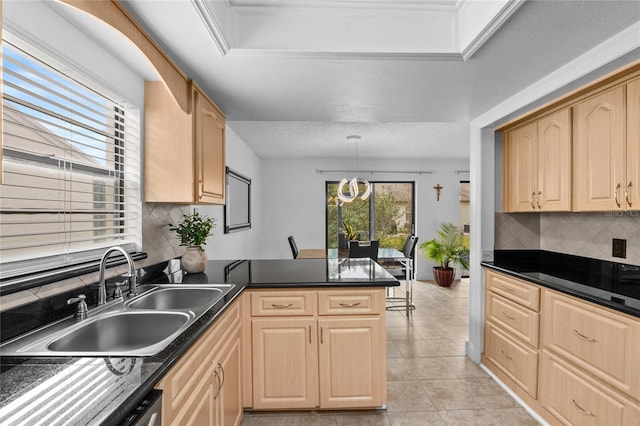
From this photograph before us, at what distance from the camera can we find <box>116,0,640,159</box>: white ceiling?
1502 millimetres

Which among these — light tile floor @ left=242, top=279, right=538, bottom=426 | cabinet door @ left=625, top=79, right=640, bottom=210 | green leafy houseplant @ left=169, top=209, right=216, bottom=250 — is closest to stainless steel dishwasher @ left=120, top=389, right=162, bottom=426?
light tile floor @ left=242, top=279, right=538, bottom=426

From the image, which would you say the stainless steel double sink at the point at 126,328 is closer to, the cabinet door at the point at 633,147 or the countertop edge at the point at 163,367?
the countertop edge at the point at 163,367

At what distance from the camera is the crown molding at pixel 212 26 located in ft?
4.69

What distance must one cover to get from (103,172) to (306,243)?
4806 mm

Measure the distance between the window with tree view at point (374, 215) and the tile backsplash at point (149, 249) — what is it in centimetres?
401

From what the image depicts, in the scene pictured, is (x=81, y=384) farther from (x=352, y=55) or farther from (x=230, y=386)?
(x=352, y=55)

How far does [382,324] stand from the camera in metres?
2.15

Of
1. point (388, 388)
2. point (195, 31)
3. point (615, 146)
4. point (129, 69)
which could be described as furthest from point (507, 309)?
point (129, 69)

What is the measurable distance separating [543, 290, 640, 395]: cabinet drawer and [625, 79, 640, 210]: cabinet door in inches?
24.5

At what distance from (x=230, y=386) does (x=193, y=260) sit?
0.95 m

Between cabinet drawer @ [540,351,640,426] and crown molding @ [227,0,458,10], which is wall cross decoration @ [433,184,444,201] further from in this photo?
crown molding @ [227,0,458,10]

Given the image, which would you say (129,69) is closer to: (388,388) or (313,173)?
(388,388)

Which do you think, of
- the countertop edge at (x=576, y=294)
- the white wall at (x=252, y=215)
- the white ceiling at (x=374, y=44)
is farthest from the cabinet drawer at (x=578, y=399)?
the white wall at (x=252, y=215)

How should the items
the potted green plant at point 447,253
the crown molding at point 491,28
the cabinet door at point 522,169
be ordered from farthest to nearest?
the potted green plant at point 447,253, the cabinet door at point 522,169, the crown molding at point 491,28
